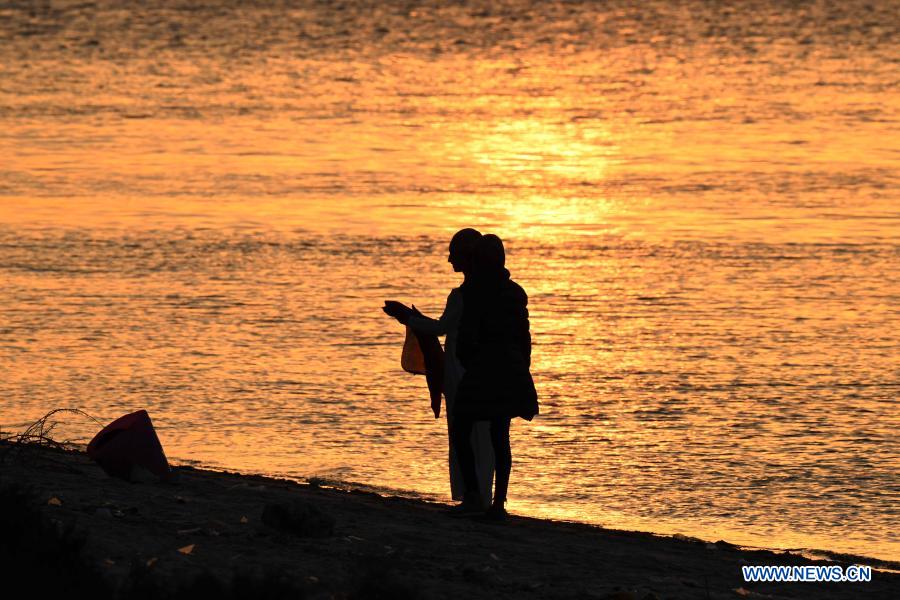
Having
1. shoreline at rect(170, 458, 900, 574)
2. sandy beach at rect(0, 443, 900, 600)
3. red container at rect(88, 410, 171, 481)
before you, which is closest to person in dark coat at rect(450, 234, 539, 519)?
sandy beach at rect(0, 443, 900, 600)

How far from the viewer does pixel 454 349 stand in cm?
973

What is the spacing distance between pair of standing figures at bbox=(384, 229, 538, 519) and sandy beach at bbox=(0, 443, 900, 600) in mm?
434

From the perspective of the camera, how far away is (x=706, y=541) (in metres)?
9.88

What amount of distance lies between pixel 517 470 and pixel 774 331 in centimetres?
435

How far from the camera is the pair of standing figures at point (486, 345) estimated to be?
9.40 meters

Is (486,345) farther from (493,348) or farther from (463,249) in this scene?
(463,249)

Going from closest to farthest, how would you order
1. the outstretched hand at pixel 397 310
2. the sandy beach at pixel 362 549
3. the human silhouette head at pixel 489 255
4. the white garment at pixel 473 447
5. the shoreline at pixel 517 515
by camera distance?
1. the sandy beach at pixel 362 549
2. the human silhouette head at pixel 489 255
3. the outstretched hand at pixel 397 310
4. the shoreline at pixel 517 515
5. the white garment at pixel 473 447

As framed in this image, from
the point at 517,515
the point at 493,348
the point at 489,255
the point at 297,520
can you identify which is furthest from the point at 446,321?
the point at 297,520

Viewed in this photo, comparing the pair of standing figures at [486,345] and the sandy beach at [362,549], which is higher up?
the pair of standing figures at [486,345]

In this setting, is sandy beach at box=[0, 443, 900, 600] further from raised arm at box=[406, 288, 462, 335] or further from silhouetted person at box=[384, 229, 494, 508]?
raised arm at box=[406, 288, 462, 335]

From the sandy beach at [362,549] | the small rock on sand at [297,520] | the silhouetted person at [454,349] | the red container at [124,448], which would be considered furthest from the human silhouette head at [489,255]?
the red container at [124,448]

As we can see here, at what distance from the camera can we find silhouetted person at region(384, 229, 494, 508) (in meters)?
9.52

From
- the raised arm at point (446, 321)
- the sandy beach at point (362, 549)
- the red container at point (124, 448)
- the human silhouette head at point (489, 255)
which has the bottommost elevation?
the sandy beach at point (362, 549)

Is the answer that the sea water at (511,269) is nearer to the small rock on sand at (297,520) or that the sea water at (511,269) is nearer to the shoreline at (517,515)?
the shoreline at (517,515)
